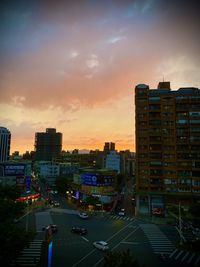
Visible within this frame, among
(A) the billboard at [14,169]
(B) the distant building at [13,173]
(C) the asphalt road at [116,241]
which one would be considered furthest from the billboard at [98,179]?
(A) the billboard at [14,169]

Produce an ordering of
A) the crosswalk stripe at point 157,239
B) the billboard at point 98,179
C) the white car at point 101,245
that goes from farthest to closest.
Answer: the billboard at point 98,179
the crosswalk stripe at point 157,239
the white car at point 101,245

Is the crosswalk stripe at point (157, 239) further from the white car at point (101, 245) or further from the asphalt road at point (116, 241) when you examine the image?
the white car at point (101, 245)

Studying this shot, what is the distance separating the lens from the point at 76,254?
42438mm

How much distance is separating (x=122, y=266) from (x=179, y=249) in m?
26.5

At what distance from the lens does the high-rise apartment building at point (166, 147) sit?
7925 centimetres

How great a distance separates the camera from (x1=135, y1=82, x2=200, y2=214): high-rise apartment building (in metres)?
79.2

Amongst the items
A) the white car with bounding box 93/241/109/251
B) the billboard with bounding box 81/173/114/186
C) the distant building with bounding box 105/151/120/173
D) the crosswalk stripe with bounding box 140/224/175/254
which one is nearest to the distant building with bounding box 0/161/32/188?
the billboard with bounding box 81/173/114/186

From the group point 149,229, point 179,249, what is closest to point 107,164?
point 149,229

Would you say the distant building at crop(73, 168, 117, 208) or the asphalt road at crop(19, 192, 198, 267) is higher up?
the distant building at crop(73, 168, 117, 208)

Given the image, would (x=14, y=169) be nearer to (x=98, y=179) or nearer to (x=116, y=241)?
(x=98, y=179)

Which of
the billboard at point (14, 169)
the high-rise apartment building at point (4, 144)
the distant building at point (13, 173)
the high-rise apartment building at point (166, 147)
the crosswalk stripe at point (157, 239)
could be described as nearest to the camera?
the crosswalk stripe at point (157, 239)

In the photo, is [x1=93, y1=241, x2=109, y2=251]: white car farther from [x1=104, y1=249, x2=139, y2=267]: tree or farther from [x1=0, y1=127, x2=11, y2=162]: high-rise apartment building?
[x1=0, y1=127, x2=11, y2=162]: high-rise apartment building

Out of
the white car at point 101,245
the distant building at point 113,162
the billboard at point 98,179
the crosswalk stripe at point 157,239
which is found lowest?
the crosswalk stripe at point 157,239

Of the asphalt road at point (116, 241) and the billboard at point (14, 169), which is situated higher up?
the billboard at point (14, 169)
